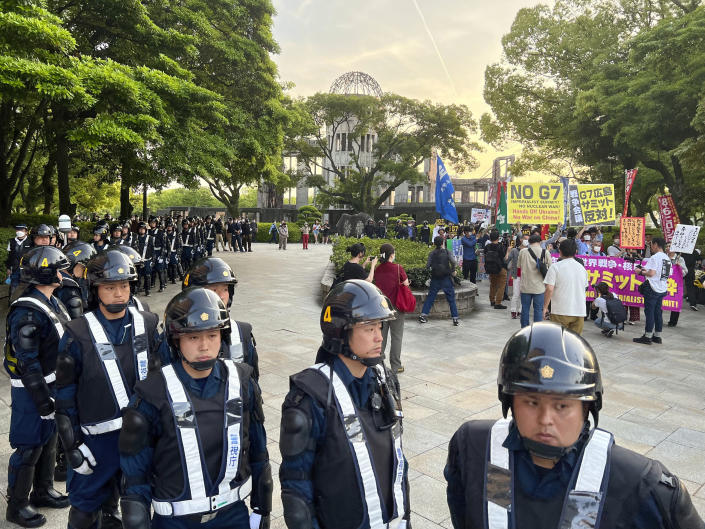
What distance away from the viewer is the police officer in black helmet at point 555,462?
4.62 feet

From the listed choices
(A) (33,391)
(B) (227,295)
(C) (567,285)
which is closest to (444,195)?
(C) (567,285)

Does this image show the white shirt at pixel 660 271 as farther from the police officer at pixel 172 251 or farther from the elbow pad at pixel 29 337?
the police officer at pixel 172 251

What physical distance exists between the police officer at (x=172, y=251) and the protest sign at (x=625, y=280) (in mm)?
10185

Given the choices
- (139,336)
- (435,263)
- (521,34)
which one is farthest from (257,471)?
(521,34)

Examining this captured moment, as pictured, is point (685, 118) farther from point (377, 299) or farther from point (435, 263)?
point (377, 299)

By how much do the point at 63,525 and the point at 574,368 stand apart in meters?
3.65

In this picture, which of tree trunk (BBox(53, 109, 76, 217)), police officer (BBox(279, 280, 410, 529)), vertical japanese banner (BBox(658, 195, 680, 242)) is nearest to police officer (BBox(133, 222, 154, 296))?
tree trunk (BBox(53, 109, 76, 217))

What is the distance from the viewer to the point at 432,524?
3535 millimetres

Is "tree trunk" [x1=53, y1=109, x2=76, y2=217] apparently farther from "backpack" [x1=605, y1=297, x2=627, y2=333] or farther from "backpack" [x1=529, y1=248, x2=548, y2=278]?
"backpack" [x1=605, y1=297, x2=627, y2=333]

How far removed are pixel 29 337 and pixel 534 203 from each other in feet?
39.1

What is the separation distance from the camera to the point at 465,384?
21.4ft

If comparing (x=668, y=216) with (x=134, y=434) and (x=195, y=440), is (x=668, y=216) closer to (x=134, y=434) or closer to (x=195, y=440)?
(x=195, y=440)

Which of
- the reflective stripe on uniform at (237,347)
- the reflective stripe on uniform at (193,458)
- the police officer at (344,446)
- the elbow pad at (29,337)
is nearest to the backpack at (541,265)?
the reflective stripe on uniform at (237,347)

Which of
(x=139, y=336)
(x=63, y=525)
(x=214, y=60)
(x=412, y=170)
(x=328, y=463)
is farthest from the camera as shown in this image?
(x=412, y=170)
